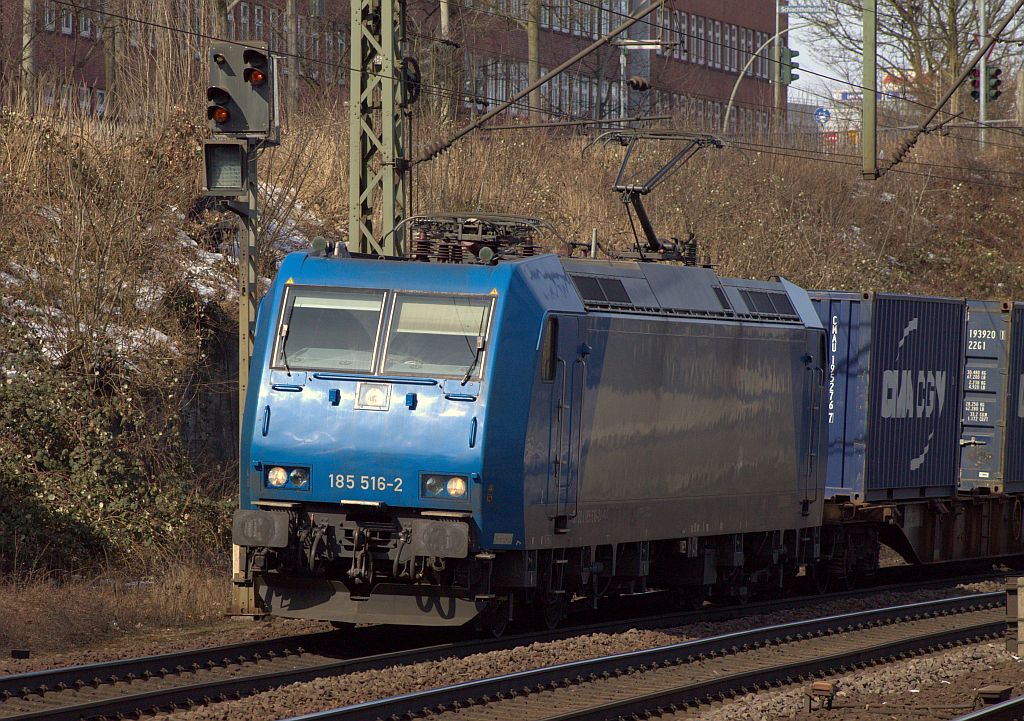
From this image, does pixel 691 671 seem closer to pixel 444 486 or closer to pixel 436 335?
pixel 444 486

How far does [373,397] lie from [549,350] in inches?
60.8

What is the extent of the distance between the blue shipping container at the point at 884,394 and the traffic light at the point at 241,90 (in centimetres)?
834

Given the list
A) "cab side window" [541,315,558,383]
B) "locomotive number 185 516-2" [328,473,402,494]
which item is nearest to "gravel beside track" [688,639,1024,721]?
"locomotive number 185 516-2" [328,473,402,494]

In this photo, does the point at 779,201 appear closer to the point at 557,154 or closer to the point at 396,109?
the point at 557,154

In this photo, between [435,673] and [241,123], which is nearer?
[435,673]

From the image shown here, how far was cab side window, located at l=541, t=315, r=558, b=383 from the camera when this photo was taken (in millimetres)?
13117

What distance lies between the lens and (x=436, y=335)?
42.3ft

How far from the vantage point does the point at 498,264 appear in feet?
42.8

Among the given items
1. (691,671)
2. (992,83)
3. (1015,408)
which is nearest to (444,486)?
(691,671)

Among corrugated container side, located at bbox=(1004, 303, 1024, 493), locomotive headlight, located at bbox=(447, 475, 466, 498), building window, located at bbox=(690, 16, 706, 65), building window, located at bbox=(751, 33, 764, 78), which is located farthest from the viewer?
building window, located at bbox=(751, 33, 764, 78)

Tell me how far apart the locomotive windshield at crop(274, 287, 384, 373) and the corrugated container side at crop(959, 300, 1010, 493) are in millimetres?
11886

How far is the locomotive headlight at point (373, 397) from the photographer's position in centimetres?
1270

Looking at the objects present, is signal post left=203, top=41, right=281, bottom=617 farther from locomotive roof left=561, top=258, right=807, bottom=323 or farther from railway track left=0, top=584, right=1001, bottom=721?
locomotive roof left=561, top=258, right=807, bottom=323

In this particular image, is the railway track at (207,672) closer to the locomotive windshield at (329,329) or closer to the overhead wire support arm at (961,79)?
the locomotive windshield at (329,329)
